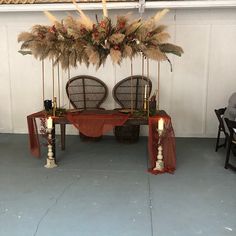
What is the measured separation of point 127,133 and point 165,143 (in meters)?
1.36

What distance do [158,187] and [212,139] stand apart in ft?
8.60

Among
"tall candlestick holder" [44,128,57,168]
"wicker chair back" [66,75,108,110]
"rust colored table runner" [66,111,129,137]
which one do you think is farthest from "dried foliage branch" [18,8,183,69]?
"wicker chair back" [66,75,108,110]

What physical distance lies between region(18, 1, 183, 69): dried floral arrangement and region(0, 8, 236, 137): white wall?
1771mm

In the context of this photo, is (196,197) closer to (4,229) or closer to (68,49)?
(4,229)

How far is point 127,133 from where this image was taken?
5.34 m

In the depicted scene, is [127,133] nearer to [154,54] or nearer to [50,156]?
[50,156]

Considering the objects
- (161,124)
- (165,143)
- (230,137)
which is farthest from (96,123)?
(230,137)

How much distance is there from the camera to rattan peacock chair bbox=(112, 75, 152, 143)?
536cm

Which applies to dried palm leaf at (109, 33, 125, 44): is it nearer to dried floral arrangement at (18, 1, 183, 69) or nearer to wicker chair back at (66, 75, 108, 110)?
dried floral arrangement at (18, 1, 183, 69)

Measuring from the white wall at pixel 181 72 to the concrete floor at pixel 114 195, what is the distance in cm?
118

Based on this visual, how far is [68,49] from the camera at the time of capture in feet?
13.0

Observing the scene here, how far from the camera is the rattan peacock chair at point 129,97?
17.6 ft

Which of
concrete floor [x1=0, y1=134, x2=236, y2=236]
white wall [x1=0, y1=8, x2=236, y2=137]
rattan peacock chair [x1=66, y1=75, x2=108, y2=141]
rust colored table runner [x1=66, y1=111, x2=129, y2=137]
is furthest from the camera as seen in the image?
rattan peacock chair [x1=66, y1=75, x2=108, y2=141]

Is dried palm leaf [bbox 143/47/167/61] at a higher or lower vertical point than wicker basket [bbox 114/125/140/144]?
higher
